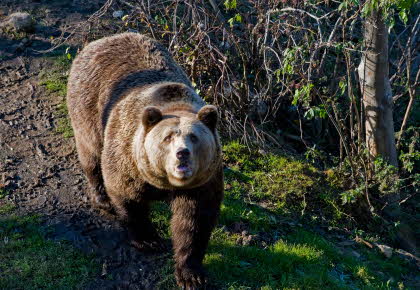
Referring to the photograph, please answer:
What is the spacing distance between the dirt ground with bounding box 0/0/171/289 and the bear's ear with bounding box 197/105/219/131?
1563mm

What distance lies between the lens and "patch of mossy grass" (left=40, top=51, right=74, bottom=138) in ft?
26.1

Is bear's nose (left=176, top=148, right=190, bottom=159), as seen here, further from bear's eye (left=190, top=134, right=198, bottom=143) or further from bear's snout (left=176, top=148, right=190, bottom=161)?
bear's eye (left=190, top=134, right=198, bottom=143)

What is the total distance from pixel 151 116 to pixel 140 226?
51.9 inches

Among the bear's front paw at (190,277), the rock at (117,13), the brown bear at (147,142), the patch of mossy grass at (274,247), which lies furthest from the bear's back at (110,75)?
the rock at (117,13)

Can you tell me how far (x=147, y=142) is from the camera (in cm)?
505

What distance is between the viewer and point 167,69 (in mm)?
6418

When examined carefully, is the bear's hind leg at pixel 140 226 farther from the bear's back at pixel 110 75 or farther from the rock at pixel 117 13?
the rock at pixel 117 13

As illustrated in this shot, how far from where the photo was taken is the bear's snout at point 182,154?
183 inches

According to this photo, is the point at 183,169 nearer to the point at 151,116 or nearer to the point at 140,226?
the point at 151,116

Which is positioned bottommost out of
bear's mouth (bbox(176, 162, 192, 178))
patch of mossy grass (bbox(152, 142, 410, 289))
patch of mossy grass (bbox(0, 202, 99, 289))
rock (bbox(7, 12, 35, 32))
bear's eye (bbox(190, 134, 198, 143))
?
patch of mossy grass (bbox(0, 202, 99, 289))

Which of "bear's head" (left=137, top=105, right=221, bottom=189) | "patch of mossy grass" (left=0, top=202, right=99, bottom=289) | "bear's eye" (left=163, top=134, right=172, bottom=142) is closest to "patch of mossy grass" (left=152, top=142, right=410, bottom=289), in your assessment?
"patch of mossy grass" (left=0, top=202, right=99, bottom=289)

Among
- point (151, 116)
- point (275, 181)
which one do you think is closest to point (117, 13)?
point (275, 181)

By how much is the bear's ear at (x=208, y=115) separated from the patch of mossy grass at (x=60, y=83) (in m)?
3.21

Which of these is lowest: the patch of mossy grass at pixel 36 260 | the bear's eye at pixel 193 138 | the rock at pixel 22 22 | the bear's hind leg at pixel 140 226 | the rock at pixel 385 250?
the rock at pixel 385 250
